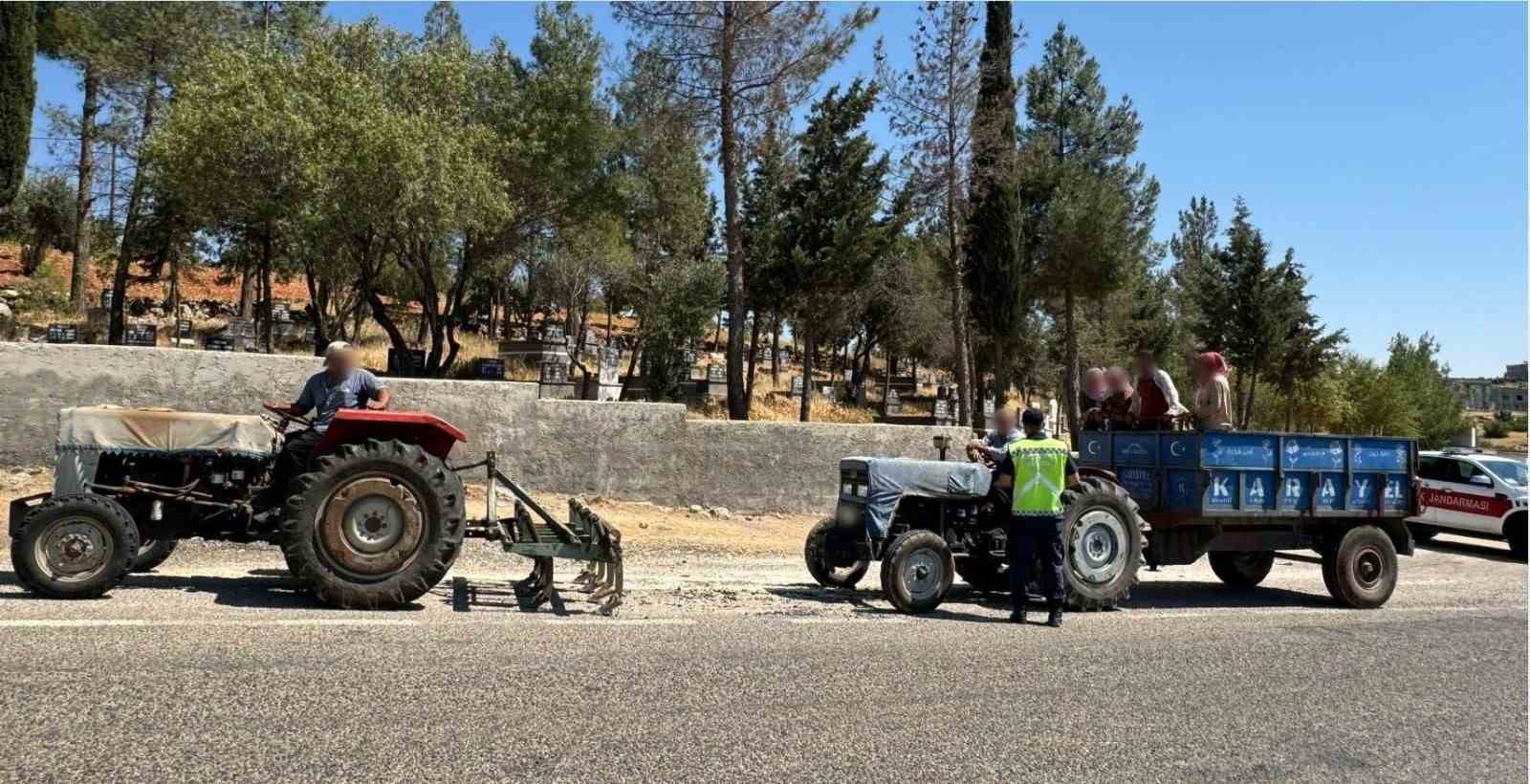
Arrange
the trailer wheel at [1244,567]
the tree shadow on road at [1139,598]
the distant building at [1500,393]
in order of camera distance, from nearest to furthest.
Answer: the tree shadow on road at [1139,598], the trailer wheel at [1244,567], the distant building at [1500,393]

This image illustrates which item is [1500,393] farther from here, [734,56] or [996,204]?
[734,56]

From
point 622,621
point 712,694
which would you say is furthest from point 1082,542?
point 712,694

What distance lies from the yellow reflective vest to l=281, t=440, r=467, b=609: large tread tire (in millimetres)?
4136

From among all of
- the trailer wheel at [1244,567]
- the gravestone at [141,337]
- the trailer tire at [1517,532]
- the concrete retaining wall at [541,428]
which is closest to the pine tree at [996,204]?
the trailer tire at [1517,532]

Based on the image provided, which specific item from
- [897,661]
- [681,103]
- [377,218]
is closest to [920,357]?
[681,103]

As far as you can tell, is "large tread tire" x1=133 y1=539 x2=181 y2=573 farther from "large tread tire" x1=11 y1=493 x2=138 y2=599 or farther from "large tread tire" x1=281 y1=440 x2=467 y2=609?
"large tread tire" x1=281 y1=440 x2=467 y2=609

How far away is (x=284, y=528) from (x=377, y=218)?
13.1 meters

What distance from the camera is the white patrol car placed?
1591cm

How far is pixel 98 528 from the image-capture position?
702 cm

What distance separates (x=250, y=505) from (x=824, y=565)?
468 centimetres

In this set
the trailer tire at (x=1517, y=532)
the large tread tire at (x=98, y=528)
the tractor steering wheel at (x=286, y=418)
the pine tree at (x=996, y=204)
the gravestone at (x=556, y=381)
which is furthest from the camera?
the pine tree at (x=996, y=204)

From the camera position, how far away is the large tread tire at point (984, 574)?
31.6 feet

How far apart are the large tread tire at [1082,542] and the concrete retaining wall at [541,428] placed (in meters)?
6.13

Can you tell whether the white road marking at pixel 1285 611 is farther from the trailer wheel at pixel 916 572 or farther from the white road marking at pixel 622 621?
the white road marking at pixel 622 621
